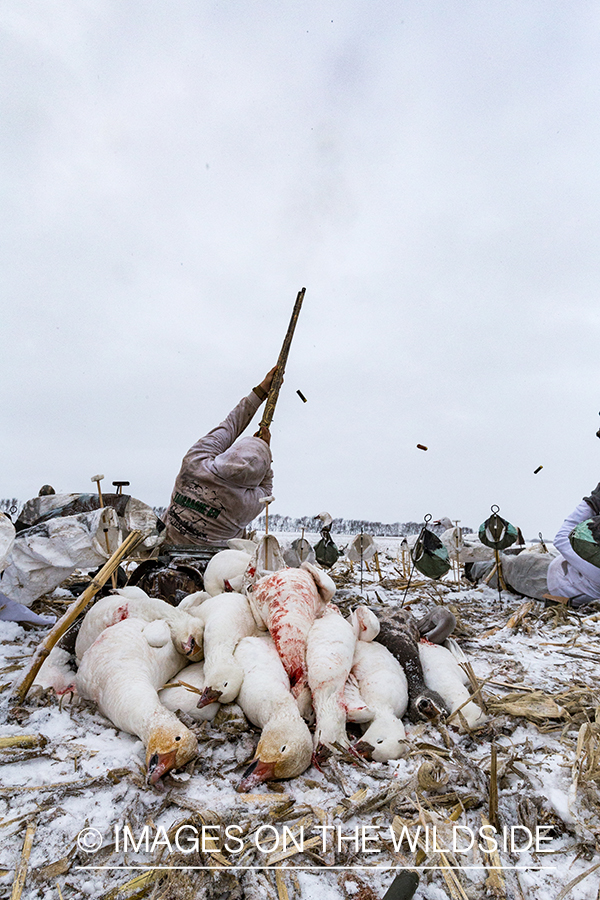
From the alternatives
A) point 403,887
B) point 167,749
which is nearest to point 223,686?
point 167,749

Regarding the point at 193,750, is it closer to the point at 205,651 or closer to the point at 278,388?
the point at 205,651

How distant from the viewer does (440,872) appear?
1384mm

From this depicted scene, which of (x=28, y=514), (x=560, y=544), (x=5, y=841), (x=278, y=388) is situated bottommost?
(x=5, y=841)

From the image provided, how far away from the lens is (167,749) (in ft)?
5.97

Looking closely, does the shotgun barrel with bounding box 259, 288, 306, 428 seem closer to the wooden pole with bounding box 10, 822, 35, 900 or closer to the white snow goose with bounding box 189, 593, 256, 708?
the white snow goose with bounding box 189, 593, 256, 708

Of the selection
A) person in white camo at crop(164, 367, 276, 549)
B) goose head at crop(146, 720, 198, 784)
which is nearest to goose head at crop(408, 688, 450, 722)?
goose head at crop(146, 720, 198, 784)

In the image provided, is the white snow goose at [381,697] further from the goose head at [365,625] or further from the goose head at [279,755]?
the goose head at [279,755]

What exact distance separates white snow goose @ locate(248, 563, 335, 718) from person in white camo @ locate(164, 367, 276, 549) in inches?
62.4

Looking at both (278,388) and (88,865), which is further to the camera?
(278,388)

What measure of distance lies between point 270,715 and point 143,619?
1.02 meters

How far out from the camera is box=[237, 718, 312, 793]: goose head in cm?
179

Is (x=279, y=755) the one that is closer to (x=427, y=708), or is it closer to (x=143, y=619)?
(x=427, y=708)

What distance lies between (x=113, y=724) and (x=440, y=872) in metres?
1.53

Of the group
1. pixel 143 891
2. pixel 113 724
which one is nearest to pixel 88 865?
pixel 143 891
